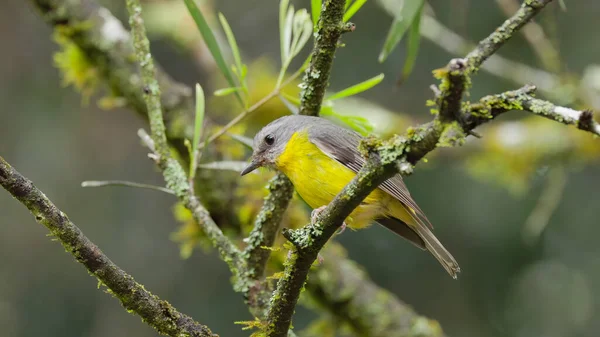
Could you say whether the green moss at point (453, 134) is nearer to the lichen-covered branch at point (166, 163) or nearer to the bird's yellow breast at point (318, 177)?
the bird's yellow breast at point (318, 177)

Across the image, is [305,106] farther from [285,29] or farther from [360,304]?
[360,304]

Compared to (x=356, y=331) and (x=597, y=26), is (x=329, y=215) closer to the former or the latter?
(x=356, y=331)

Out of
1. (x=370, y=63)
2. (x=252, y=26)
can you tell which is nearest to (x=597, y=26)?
(x=370, y=63)

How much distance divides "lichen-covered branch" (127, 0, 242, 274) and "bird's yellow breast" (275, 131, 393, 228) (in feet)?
1.46

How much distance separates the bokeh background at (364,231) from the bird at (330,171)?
4130 mm

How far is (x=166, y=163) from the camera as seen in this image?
3.21 m

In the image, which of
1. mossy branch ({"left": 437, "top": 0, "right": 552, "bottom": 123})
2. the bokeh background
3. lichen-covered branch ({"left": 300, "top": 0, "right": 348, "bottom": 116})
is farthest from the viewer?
the bokeh background

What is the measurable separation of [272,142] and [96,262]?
1488 mm

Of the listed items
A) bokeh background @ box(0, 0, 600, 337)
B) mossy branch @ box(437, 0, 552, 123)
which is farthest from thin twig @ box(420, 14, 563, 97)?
mossy branch @ box(437, 0, 552, 123)

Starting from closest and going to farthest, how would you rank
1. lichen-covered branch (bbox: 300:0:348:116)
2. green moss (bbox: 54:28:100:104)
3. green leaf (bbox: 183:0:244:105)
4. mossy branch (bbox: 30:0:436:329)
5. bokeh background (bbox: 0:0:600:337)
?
1. lichen-covered branch (bbox: 300:0:348:116)
2. green leaf (bbox: 183:0:244:105)
3. mossy branch (bbox: 30:0:436:329)
4. green moss (bbox: 54:28:100:104)
5. bokeh background (bbox: 0:0:600:337)

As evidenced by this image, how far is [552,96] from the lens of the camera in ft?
17.6

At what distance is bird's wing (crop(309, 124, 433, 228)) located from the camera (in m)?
3.18

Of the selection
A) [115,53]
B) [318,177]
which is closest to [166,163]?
[318,177]

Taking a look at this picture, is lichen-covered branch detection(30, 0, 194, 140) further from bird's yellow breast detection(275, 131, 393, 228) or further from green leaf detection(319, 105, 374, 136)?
green leaf detection(319, 105, 374, 136)
